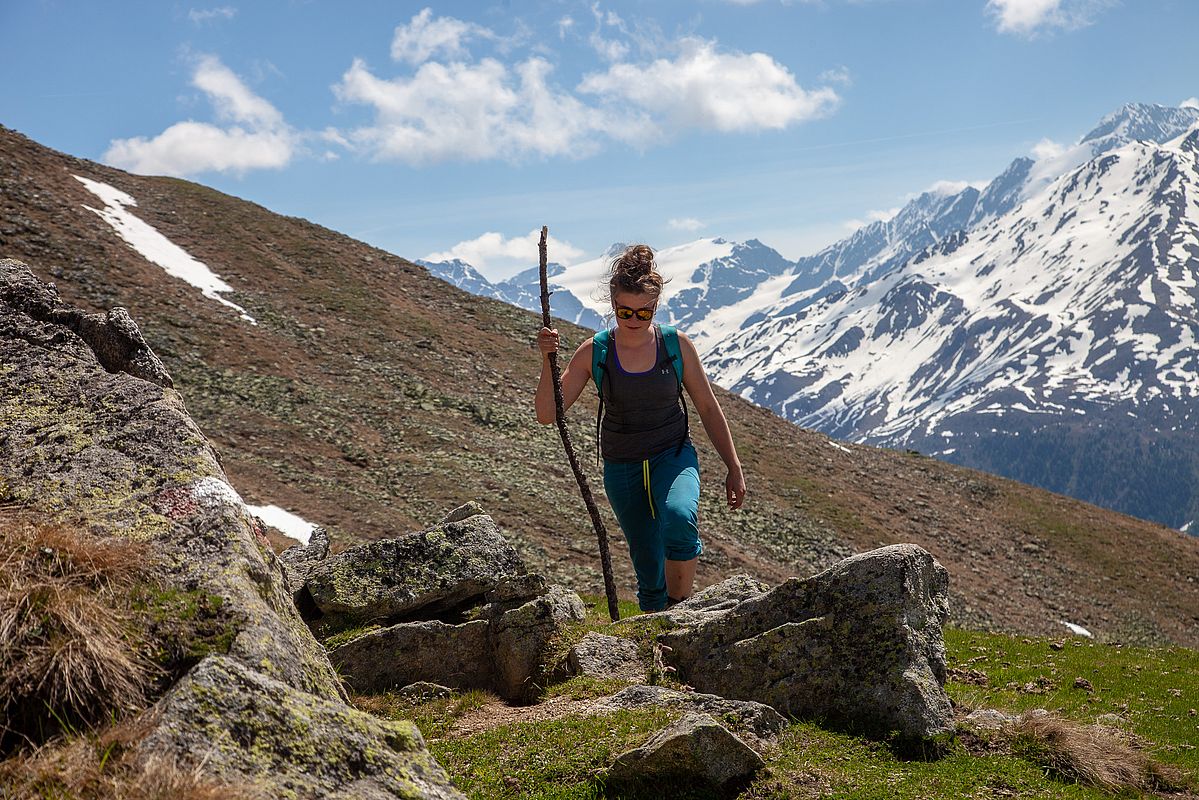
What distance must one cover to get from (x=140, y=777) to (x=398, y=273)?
67984 mm

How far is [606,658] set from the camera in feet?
31.5

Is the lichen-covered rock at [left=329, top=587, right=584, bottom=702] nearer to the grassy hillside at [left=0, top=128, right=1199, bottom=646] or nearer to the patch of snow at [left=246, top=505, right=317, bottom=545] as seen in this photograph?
the grassy hillside at [left=0, top=128, right=1199, bottom=646]

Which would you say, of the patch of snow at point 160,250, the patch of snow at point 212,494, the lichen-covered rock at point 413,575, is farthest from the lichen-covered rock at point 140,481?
the patch of snow at point 160,250

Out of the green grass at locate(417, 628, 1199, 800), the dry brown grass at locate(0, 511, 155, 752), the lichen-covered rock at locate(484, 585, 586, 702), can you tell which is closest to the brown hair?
the lichen-covered rock at locate(484, 585, 586, 702)

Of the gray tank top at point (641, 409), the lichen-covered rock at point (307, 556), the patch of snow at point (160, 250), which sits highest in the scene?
the patch of snow at point (160, 250)

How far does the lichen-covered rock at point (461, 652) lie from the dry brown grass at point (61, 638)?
206 inches

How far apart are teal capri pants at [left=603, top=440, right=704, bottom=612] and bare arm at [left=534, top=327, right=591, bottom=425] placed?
0.97 meters

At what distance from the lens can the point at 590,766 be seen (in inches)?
283

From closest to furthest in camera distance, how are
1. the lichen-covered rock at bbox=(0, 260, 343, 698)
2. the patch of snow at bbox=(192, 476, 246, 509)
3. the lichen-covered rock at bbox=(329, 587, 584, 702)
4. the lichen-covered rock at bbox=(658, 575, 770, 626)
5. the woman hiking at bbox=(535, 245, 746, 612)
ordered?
the lichen-covered rock at bbox=(0, 260, 343, 698) < the patch of snow at bbox=(192, 476, 246, 509) < the woman hiking at bbox=(535, 245, 746, 612) < the lichen-covered rock at bbox=(329, 587, 584, 702) < the lichen-covered rock at bbox=(658, 575, 770, 626)

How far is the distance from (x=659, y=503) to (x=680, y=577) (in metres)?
1.03

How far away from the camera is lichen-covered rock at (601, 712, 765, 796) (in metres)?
6.79

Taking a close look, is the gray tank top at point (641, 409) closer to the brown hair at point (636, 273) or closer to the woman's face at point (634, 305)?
the woman's face at point (634, 305)

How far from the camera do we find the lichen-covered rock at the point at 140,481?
5203 mm

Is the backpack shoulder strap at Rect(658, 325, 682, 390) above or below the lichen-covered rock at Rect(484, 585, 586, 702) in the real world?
above
